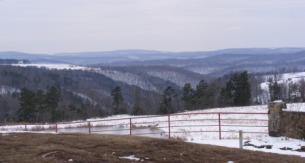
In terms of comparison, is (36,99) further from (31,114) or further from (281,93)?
(281,93)

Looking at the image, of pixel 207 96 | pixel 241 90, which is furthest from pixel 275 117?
pixel 207 96

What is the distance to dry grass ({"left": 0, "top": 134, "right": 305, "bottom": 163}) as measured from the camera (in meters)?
10.7

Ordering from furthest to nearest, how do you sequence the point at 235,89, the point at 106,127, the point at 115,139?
the point at 235,89
the point at 106,127
the point at 115,139

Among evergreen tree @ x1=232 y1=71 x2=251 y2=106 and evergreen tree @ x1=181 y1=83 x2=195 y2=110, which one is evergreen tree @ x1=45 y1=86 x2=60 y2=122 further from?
evergreen tree @ x1=232 y1=71 x2=251 y2=106

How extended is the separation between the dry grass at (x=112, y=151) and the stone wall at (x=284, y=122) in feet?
17.8

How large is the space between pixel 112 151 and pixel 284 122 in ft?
28.6

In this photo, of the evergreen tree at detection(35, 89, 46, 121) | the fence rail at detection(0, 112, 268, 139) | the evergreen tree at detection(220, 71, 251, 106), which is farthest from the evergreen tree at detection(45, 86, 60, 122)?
the fence rail at detection(0, 112, 268, 139)

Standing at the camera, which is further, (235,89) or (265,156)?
(235,89)

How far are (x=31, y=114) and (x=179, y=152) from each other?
2527 inches

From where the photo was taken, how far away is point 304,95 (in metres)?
71.8

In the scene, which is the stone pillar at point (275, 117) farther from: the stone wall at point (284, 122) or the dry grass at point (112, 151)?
the dry grass at point (112, 151)

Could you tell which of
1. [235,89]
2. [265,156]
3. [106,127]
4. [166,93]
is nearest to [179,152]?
[265,156]

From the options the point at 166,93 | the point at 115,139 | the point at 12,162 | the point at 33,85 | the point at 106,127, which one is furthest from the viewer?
the point at 33,85

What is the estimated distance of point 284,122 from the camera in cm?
1772
